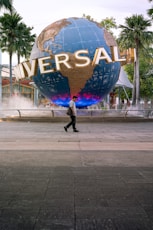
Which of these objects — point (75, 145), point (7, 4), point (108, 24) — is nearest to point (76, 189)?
point (75, 145)

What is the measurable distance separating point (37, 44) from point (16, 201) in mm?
15960

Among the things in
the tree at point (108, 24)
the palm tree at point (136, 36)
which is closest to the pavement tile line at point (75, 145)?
the palm tree at point (136, 36)

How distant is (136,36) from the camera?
102ft

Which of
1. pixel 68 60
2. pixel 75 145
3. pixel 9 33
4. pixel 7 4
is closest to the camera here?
pixel 75 145

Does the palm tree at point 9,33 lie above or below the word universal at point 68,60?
above

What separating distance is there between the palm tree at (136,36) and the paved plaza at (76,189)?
965 inches

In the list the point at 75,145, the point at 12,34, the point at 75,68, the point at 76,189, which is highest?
the point at 12,34

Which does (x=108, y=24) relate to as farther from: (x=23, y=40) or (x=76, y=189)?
(x=76, y=189)

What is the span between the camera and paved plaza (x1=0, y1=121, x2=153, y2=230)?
10.2 feet

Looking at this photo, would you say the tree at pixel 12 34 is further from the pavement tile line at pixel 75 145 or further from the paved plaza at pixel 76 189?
the paved plaza at pixel 76 189

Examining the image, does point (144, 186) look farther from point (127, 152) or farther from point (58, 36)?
point (58, 36)

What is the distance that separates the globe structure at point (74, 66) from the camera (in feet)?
56.6

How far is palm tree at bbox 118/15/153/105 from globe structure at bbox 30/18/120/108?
42.0 ft

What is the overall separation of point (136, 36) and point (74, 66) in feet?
54.2
